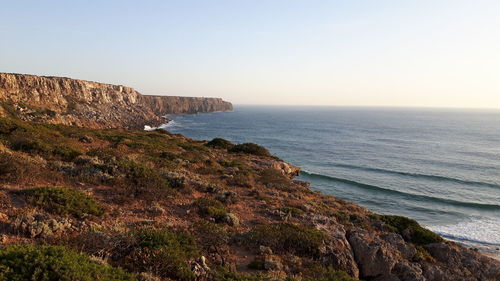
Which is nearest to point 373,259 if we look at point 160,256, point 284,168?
point 160,256

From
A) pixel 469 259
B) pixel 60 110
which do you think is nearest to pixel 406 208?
pixel 469 259

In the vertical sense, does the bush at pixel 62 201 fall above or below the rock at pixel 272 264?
above

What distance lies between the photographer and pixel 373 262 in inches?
433

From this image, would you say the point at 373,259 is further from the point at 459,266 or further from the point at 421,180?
the point at 421,180

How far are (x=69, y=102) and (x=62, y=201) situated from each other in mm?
75065

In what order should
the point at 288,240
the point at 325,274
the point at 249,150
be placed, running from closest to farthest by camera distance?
the point at 325,274, the point at 288,240, the point at 249,150

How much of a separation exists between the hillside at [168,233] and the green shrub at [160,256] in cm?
3

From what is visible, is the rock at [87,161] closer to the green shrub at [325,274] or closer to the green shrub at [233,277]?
the green shrub at [233,277]

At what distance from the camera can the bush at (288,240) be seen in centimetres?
1007

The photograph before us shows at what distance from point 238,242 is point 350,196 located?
29435 millimetres

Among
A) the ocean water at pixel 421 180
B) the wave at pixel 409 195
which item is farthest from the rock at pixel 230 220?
the wave at pixel 409 195

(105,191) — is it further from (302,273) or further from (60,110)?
(60,110)

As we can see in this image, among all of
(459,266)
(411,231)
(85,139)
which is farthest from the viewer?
(85,139)

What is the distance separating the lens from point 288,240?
10328 millimetres
